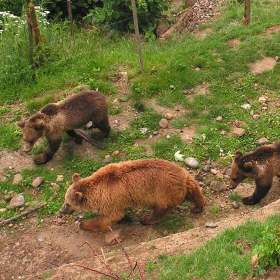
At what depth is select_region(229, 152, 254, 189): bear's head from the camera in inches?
278

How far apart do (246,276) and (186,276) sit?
0.68m

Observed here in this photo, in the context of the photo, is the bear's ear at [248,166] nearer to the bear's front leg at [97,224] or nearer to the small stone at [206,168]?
the small stone at [206,168]

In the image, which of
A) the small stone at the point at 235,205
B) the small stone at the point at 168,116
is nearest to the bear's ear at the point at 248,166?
the small stone at the point at 235,205

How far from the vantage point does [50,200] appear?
7.70m

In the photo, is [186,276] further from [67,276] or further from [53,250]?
[53,250]

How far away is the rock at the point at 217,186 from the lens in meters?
7.55

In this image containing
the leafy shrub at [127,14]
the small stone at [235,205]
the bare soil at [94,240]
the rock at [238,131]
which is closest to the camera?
the bare soil at [94,240]

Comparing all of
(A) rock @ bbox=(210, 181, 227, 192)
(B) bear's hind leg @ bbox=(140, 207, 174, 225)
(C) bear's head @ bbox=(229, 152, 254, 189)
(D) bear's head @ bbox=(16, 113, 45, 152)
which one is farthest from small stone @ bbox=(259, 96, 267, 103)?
(D) bear's head @ bbox=(16, 113, 45, 152)

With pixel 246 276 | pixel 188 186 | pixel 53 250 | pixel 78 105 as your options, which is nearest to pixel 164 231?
pixel 188 186

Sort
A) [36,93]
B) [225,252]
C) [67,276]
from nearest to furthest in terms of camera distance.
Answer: [225,252], [67,276], [36,93]

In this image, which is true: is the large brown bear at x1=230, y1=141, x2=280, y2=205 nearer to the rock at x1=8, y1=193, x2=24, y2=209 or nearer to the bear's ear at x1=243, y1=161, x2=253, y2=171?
the bear's ear at x1=243, y1=161, x2=253, y2=171

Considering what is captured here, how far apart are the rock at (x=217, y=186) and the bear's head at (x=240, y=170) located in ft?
0.55

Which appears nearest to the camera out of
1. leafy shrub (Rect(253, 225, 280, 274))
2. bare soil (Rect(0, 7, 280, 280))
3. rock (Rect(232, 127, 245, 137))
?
leafy shrub (Rect(253, 225, 280, 274))

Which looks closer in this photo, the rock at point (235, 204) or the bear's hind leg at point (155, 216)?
the bear's hind leg at point (155, 216)
